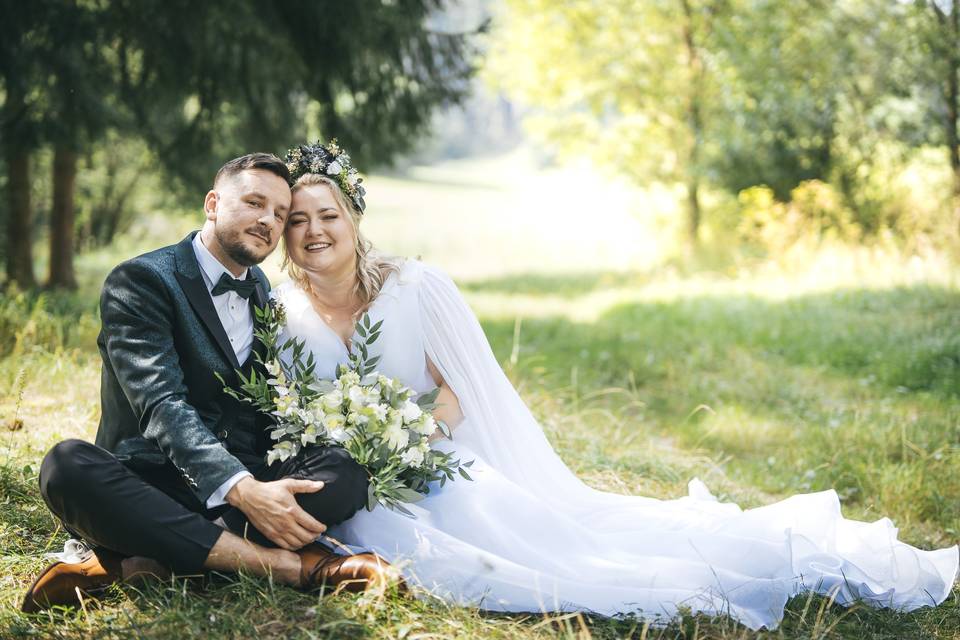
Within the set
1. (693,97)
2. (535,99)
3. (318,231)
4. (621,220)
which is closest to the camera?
(318,231)

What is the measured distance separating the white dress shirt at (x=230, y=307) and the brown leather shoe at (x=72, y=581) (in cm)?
85

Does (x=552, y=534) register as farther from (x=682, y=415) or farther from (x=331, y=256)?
(x=682, y=415)

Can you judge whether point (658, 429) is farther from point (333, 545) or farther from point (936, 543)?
point (333, 545)

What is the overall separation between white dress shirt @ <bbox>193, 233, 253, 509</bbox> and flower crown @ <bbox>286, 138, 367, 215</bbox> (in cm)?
50

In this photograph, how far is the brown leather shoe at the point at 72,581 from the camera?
8.97 feet

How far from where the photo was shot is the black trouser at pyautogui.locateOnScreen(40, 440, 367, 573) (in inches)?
107

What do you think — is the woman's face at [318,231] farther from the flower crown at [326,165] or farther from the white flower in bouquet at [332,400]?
the white flower in bouquet at [332,400]

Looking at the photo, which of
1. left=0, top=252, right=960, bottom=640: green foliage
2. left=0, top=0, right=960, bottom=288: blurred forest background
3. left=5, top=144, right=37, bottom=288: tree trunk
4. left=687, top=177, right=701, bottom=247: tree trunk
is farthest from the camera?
left=687, top=177, right=701, bottom=247: tree trunk

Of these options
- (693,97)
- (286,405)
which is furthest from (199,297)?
(693,97)

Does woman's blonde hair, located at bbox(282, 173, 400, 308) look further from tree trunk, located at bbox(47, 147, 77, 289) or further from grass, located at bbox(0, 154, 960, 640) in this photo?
tree trunk, located at bbox(47, 147, 77, 289)

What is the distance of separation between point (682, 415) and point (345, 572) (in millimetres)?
3732

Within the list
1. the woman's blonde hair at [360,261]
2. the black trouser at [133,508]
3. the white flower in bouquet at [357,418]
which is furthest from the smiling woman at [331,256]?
the black trouser at [133,508]

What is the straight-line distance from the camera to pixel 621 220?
17672mm

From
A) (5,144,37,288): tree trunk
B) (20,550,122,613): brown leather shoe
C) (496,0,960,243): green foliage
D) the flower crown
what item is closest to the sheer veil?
Result: the flower crown
